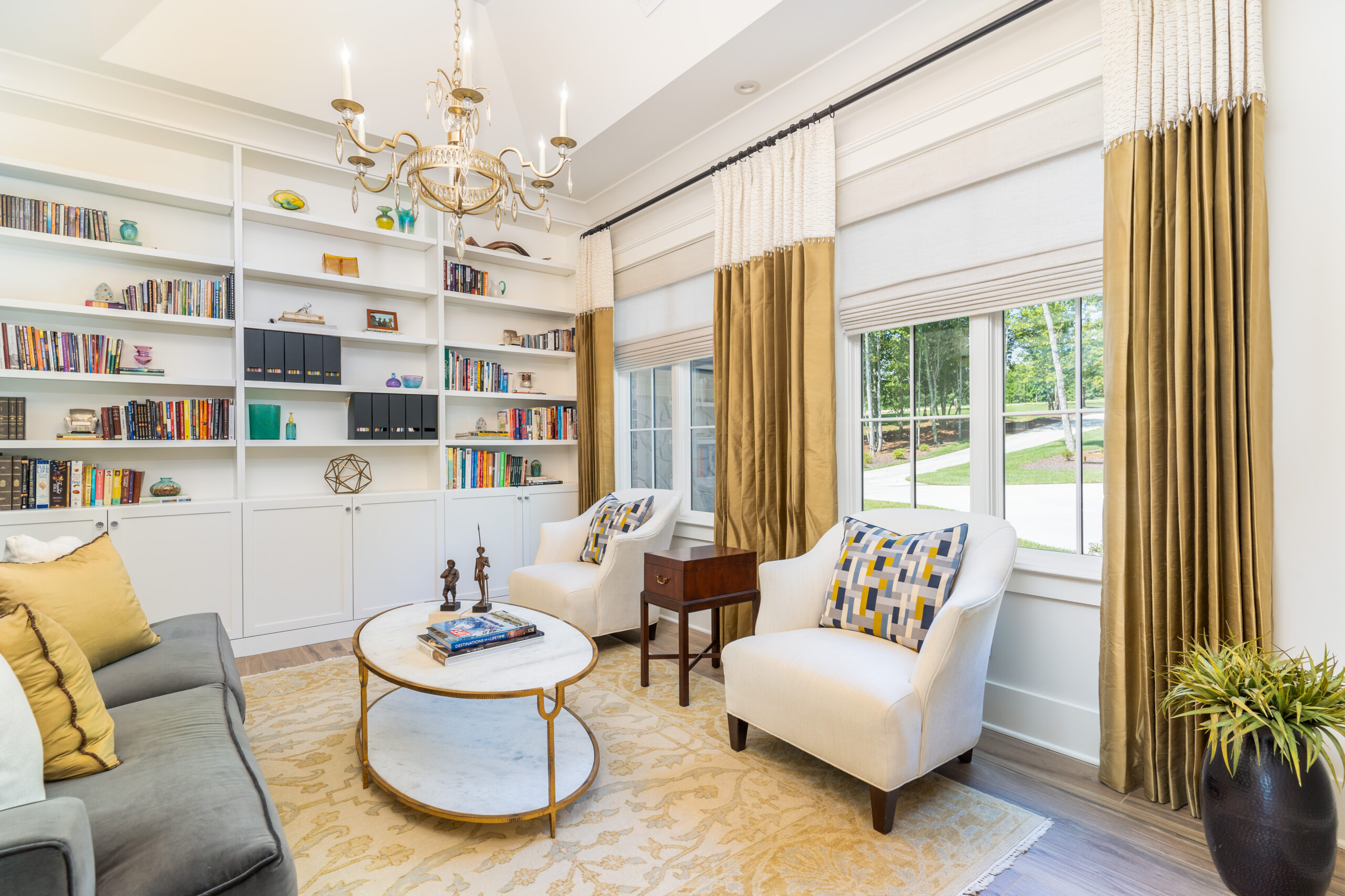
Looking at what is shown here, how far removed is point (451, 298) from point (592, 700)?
277cm

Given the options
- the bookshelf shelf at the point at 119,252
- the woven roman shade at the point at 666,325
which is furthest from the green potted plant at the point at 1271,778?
the bookshelf shelf at the point at 119,252

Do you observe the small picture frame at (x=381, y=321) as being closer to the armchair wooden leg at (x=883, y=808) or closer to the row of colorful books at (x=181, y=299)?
the row of colorful books at (x=181, y=299)

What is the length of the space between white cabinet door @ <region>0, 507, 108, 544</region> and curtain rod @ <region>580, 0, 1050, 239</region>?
3297 millimetres

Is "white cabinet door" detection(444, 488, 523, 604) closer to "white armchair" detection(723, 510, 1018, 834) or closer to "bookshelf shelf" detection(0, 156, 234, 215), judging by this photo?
"bookshelf shelf" detection(0, 156, 234, 215)

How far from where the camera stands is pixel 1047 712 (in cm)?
238

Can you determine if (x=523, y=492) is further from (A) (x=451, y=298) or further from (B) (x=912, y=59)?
(B) (x=912, y=59)

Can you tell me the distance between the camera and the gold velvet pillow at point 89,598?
1.82 m

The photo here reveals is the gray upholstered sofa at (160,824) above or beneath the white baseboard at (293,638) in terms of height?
above

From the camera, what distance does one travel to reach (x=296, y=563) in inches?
144

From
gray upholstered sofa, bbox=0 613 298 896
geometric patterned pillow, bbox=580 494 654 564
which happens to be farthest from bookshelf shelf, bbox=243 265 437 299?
gray upholstered sofa, bbox=0 613 298 896

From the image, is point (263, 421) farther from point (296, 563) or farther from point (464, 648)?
point (464, 648)

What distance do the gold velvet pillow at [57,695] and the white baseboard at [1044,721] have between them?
8.79ft

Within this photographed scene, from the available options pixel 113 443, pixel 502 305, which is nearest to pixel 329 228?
pixel 502 305

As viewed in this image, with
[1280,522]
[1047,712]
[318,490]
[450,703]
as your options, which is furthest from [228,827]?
[318,490]
